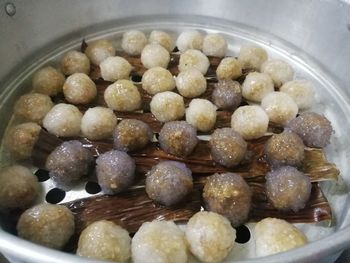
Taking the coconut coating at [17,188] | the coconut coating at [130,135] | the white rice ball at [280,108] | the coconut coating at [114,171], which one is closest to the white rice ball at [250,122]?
the white rice ball at [280,108]

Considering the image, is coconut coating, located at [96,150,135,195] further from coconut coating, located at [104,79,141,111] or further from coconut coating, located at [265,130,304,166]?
coconut coating, located at [265,130,304,166]

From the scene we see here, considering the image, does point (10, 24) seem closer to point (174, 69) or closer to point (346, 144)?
point (174, 69)

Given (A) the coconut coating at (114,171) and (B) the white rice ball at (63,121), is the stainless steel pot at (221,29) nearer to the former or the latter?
(B) the white rice ball at (63,121)

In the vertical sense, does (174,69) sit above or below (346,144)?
above

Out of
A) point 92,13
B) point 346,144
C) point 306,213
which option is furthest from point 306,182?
point 92,13

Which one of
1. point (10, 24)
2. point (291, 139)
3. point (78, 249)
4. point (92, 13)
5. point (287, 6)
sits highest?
point (287, 6)

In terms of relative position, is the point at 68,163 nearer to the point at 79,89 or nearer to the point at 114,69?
the point at 79,89
